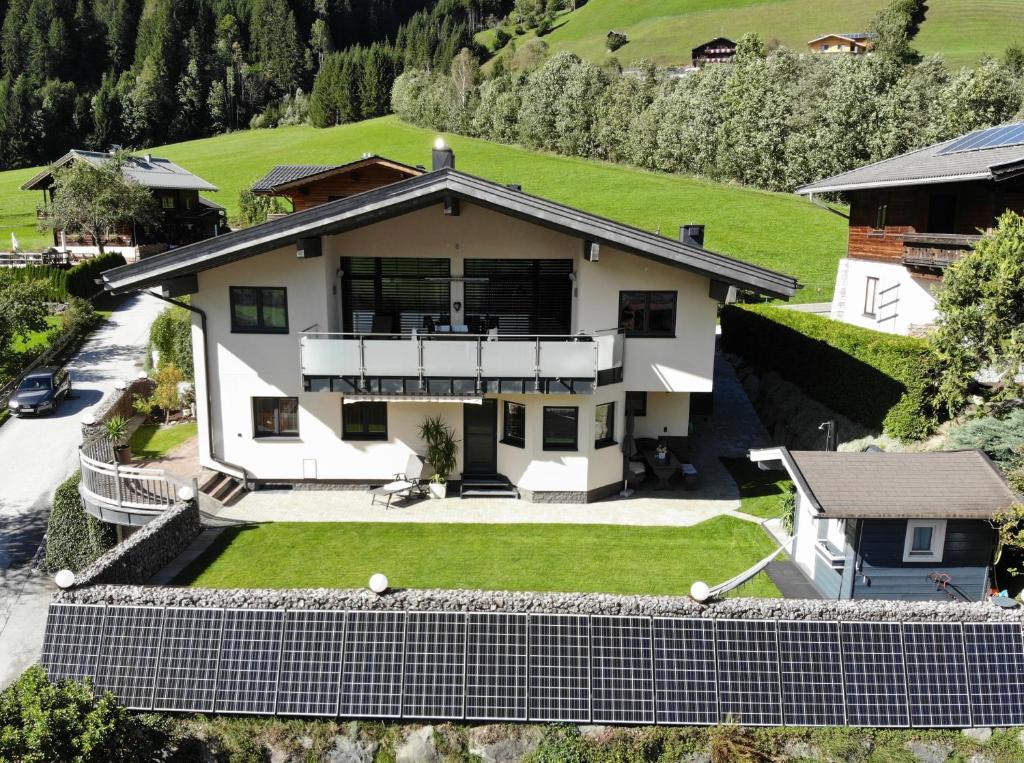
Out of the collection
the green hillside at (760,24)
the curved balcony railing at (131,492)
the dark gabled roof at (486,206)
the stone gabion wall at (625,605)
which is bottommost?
the curved balcony railing at (131,492)

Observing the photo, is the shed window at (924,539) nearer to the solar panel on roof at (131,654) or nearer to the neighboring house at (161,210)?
the solar panel on roof at (131,654)

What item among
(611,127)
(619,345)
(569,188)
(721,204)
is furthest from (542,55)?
(619,345)

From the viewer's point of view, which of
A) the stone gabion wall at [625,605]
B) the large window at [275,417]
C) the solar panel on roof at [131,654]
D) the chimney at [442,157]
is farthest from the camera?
the large window at [275,417]

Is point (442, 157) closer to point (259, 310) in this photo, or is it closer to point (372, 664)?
point (259, 310)

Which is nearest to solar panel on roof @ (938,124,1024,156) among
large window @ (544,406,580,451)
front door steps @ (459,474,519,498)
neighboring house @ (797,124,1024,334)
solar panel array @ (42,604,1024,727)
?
neighboring house @ (797,124,1024,334)

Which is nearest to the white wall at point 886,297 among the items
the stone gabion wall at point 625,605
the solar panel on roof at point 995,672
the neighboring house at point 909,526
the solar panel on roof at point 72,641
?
the neighboring house at point 909,526

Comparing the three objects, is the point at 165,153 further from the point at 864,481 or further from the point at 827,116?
the point at 864,481

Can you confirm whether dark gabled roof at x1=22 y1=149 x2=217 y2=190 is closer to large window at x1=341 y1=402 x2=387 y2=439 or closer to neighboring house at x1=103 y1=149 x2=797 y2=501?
neighboring house at x1=103 y1=149 x2=797 y2=501
